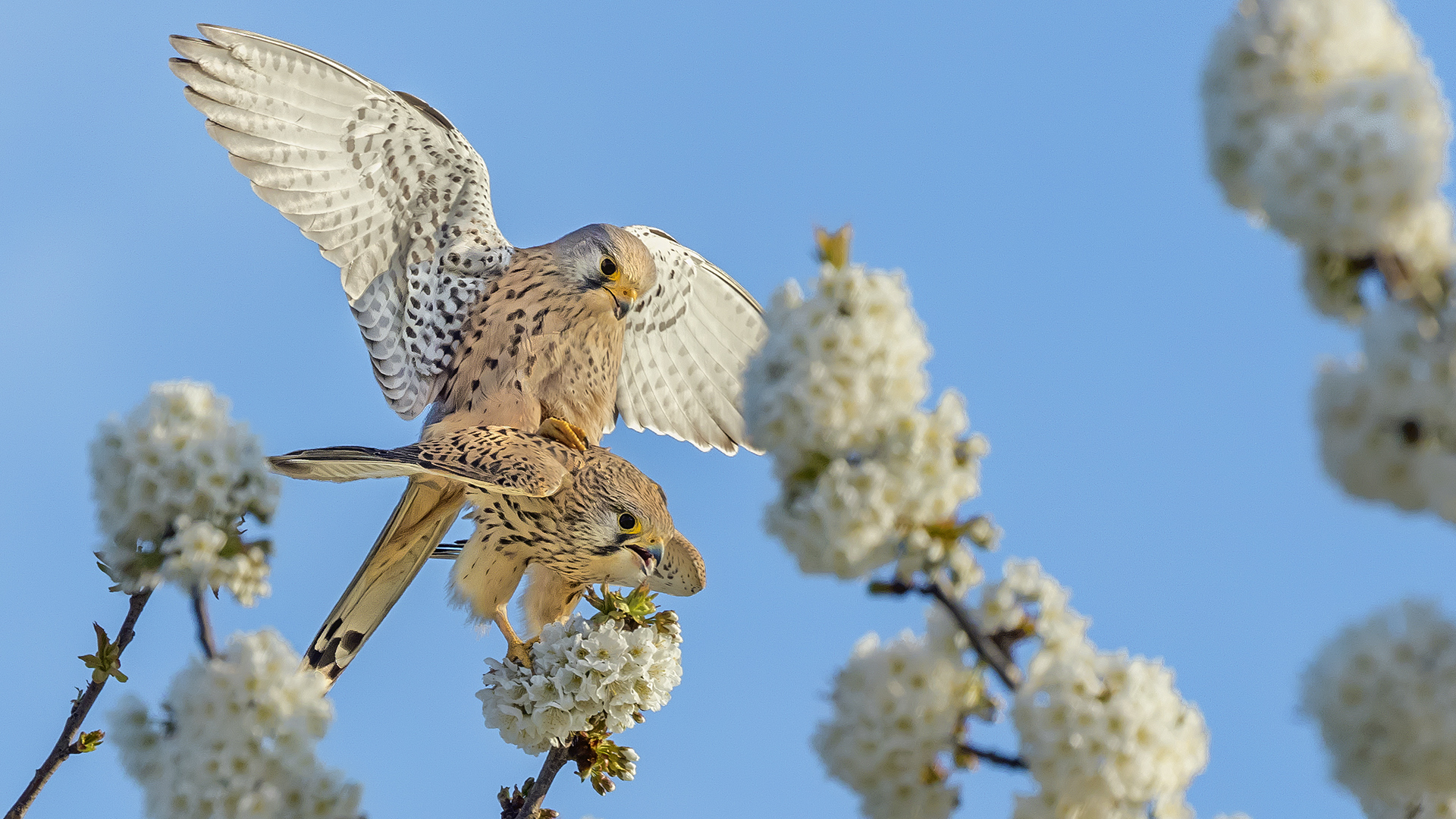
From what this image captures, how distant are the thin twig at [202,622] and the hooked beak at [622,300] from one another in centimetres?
230

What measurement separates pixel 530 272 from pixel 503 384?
468 millimetres

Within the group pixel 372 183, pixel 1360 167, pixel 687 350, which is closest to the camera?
pixel 1360 167

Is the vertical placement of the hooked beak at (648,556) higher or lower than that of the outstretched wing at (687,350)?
lower

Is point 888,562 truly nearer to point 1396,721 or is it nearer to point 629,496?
point 1396,721

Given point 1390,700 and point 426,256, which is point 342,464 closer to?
point 426,256

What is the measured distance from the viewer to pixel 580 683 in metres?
3.36

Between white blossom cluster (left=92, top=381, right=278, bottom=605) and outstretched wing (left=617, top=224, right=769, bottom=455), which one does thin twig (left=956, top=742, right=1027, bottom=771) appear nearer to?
white blossom cluster (left=92, top=381, right=278, bottom=605)

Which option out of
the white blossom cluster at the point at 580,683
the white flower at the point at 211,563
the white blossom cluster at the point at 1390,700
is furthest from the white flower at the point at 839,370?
the white blossom cluster at the point at 580,683

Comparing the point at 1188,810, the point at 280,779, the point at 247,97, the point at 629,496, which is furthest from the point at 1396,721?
the point at 247,97

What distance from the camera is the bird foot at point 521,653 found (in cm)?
354

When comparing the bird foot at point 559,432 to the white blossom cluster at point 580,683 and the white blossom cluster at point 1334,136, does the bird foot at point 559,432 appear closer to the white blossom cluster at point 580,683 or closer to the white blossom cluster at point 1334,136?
the white blossom cluster at point 580,683

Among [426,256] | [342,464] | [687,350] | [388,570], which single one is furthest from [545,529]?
[687,350]

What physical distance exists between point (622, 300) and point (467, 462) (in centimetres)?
97

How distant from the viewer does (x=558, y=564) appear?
147 inches
